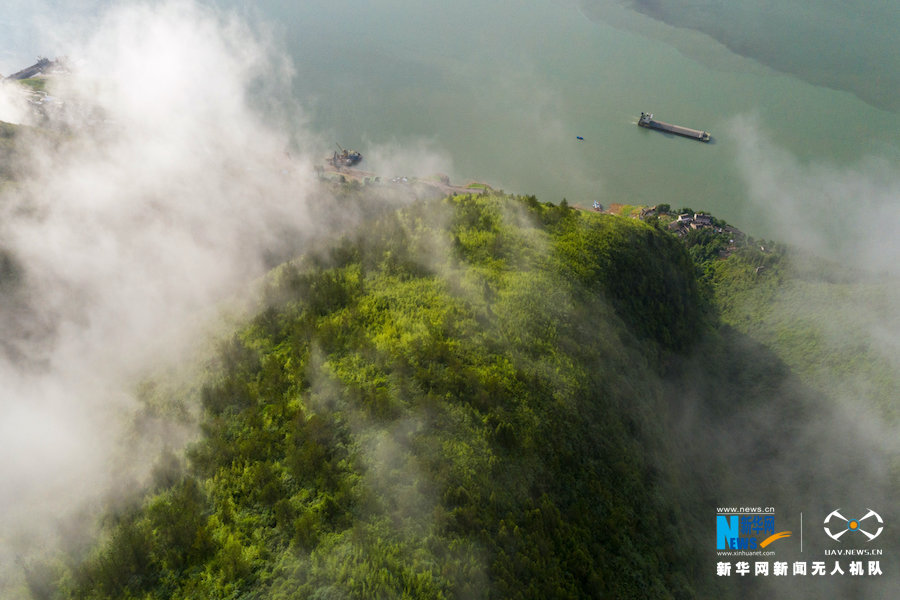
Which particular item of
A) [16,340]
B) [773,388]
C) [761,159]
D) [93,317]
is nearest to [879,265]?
[761,159]

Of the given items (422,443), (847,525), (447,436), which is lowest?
(847,525)

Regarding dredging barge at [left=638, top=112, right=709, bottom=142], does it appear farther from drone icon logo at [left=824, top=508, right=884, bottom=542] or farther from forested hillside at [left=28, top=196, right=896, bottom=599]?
drone icon logo at [left=824, top=508, right=884, bottom=542]

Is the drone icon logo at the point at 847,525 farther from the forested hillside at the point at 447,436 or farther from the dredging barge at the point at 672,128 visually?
the dredging barge at the point at 672,128

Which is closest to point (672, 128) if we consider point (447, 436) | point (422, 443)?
point (447, 436)

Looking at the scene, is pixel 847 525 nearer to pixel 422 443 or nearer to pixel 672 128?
pixel 422 443

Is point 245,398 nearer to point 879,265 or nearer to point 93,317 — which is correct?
point 93,317

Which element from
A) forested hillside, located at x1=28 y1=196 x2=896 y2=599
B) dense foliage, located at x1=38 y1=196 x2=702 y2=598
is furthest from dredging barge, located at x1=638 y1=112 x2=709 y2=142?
dense foliage, located at x1=38 y1=196 x2=702 y2=598

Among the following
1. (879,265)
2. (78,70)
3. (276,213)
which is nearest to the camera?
(276,213)
